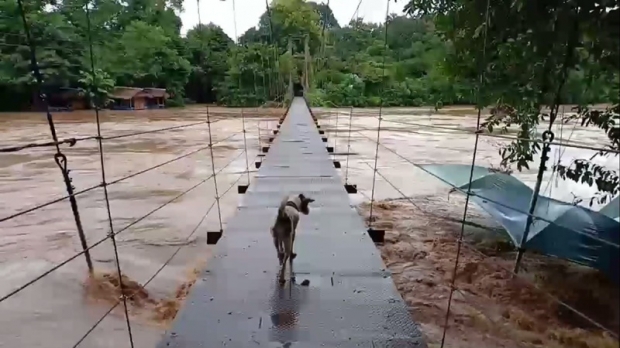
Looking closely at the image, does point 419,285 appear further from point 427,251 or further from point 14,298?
point 14,298

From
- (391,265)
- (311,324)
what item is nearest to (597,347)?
(311,324)

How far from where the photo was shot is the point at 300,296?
114 centimetres

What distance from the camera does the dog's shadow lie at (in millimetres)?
954

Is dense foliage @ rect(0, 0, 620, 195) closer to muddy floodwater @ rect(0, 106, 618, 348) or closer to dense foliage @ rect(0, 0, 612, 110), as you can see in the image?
dense foliage @ rect(0, 0, 612, 110)

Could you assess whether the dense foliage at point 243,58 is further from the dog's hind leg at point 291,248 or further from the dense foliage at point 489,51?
the dog's hind leg at point 291,248

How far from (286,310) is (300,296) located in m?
0.08

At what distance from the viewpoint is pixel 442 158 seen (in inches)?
252

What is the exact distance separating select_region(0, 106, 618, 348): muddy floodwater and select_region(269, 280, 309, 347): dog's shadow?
52 centimetres

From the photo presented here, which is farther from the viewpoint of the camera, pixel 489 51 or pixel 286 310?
pixel 489 51

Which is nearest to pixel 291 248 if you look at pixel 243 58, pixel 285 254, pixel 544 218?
pixel 285 254

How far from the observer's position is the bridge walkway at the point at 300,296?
3.14ft

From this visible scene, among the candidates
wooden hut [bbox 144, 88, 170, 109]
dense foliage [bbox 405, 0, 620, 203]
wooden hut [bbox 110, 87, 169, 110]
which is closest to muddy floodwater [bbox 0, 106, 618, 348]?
dense foliage [bbox 405, 0, 620, 203]

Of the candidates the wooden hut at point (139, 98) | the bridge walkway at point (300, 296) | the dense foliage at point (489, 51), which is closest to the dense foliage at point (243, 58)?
the dense foliage at point (489, 51)

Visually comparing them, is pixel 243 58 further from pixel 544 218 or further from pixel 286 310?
pixel 286 310
